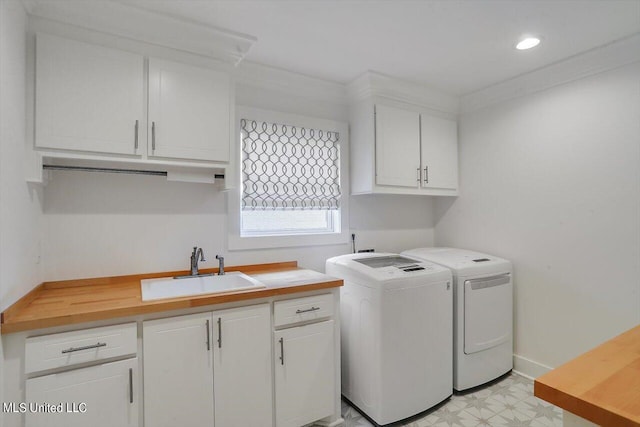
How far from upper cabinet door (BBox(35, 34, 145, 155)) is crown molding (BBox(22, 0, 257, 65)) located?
118 mm

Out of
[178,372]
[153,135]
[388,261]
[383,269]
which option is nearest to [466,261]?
[388,261]

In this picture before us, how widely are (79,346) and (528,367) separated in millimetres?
3043

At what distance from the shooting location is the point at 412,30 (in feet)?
6.23

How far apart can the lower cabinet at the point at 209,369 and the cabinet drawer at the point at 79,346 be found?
8 cm

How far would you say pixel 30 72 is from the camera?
152 cm

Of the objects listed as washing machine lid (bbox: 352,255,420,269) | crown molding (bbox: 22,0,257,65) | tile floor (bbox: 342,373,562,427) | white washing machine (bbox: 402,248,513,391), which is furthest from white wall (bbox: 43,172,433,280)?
tile floor (bbox: 342,373,562,427)

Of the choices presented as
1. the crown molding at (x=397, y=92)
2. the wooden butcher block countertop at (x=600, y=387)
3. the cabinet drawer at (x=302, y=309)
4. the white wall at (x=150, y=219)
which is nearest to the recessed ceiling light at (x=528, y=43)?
the crown molding at (x=397, y=92)

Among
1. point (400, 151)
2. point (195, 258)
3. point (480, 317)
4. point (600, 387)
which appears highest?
point (400, 151)

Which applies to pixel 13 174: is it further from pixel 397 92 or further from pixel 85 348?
pixel 397 92

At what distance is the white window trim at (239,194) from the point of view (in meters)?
2.28

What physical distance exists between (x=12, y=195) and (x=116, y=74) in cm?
76

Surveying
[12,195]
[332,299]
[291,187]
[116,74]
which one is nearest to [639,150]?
[332,299]

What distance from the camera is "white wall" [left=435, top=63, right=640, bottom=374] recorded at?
6.82 feet

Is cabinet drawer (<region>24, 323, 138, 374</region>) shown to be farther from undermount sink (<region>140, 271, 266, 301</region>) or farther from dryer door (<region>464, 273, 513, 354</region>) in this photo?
dryer door (<region>464, 273, 513, 354</region>)
